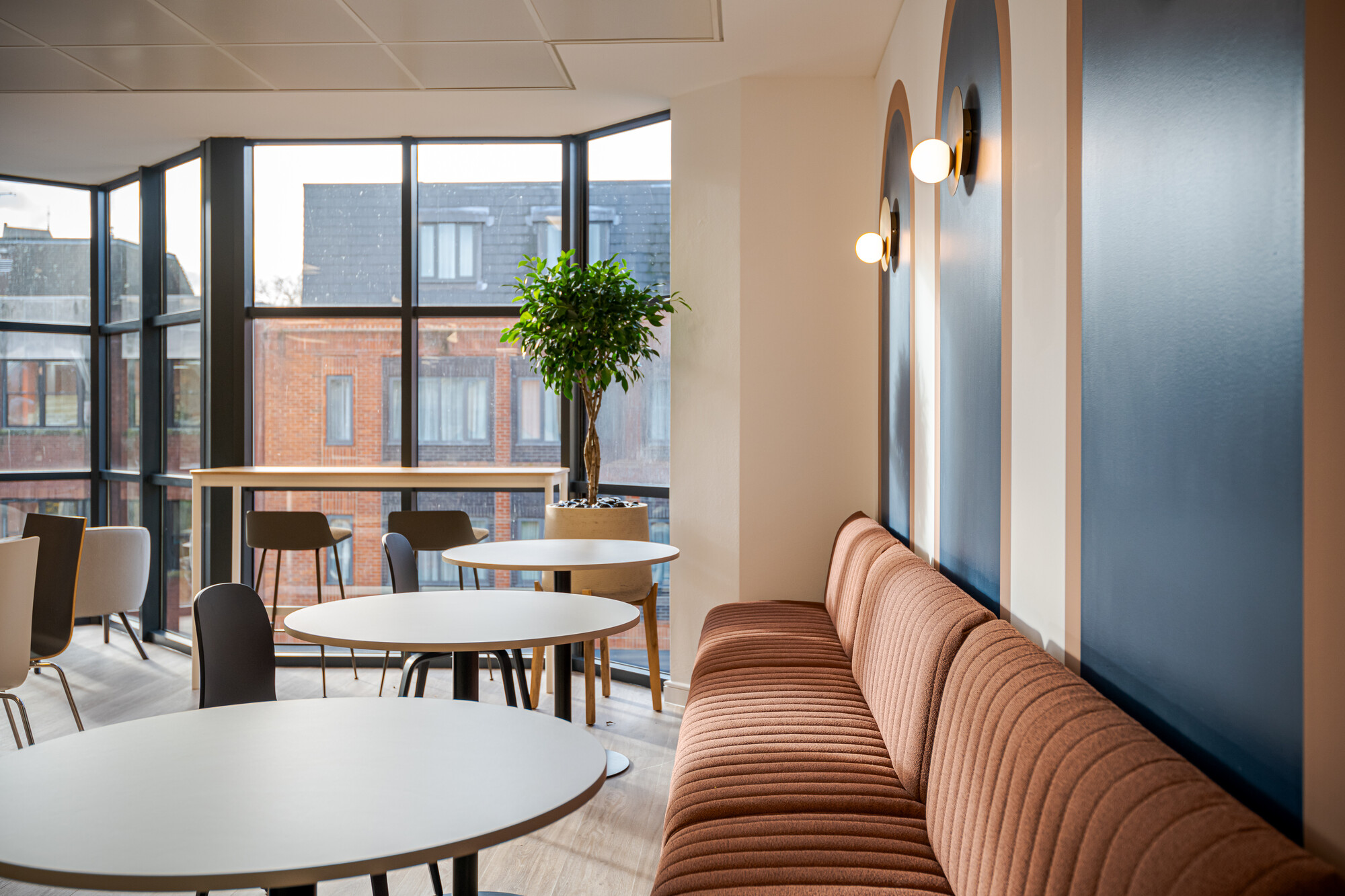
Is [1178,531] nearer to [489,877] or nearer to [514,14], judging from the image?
[489,877]

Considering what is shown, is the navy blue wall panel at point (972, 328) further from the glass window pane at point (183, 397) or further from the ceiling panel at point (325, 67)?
the glass window pane at point (183, 397)

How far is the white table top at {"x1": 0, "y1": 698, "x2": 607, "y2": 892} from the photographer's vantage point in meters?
1.00

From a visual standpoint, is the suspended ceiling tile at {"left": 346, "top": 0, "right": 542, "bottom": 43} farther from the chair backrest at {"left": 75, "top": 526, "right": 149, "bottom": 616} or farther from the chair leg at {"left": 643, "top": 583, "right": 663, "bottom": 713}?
the chair backrest at {"left": 75, "top": 526, "right": 149, "bottom": 616}

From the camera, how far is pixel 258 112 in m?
4.66

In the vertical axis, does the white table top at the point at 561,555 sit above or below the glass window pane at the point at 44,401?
below

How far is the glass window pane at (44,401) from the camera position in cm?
587

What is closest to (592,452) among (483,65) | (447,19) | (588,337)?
(588,337)

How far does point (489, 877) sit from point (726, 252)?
2832mm

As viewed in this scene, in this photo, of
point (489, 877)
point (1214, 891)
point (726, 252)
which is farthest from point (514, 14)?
point (1214, 891)

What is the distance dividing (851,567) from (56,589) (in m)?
3.04

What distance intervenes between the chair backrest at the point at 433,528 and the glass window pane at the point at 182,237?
2.19m

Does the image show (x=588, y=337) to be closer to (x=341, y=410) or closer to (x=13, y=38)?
(x=341, y=410)

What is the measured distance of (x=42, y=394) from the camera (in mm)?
5941

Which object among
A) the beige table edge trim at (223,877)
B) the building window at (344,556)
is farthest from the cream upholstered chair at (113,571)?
the beige table edge trim at (223,877)
